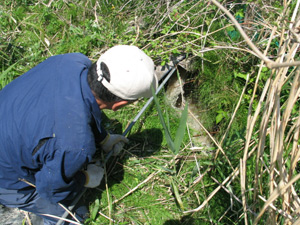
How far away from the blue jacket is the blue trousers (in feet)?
1.35

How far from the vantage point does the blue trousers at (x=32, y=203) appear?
82.9 inches

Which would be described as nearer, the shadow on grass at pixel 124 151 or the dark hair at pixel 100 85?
the dark hair at pixel 100 85

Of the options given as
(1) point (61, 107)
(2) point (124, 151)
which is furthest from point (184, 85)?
(1) point (61, 107)

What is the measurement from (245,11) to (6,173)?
8.79 feet

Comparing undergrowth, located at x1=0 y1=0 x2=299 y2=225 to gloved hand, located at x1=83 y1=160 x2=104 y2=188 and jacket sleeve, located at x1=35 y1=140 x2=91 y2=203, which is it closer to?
gloved hand, located at x1=83 y1=160 x2=104 y2=188

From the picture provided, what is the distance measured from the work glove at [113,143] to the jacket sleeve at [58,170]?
24.7 inches

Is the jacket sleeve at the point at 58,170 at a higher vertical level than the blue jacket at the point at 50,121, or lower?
lower

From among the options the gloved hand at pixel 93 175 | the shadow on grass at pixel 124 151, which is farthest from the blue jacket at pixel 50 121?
the shadow on grass at pixel 124 151

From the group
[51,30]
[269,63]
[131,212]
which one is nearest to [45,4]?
[51,30]

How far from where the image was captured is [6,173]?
6.21 feet

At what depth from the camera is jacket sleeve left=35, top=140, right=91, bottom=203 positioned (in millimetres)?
1608

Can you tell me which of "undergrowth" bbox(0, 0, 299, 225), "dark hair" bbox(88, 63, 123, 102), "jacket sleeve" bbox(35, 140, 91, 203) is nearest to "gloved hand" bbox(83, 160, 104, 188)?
"undergrowth" bbox(0, 0, 299, 225)

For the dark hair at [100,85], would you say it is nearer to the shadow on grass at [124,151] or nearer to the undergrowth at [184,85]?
the undergrowth at [184,85]

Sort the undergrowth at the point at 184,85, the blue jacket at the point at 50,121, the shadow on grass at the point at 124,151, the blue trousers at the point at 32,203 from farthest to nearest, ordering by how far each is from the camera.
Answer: the shadow on grass at the point at 124,151 < the undergrowth at the point at 184,85 < the blue trousers at the point at 32,203 < the blue jacket at the point at 50,121
